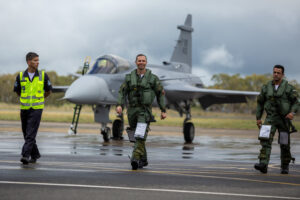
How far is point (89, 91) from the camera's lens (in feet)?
64.0

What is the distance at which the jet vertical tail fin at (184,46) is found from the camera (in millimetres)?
29859

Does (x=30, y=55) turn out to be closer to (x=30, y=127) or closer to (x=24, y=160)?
(x=30, y=127)

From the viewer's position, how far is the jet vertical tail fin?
98.0 ft

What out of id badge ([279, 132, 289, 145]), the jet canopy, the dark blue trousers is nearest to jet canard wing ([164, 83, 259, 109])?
the jet canopy

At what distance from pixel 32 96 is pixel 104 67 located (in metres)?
10.6

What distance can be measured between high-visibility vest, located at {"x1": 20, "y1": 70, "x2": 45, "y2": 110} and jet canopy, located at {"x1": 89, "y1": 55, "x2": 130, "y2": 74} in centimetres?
1027

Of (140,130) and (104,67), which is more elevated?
(104,67)

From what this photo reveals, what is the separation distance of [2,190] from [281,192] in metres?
3.52

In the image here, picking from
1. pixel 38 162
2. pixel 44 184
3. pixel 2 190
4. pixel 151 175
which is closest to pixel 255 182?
pixel 151 175

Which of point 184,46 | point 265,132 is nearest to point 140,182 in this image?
point 265,132

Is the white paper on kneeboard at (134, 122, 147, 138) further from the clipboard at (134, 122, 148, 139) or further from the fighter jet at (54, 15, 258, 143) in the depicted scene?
the fighter jet at (54, 15, 258, 143)

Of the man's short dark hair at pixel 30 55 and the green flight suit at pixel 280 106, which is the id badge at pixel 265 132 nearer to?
the green flight suit at pixel 280 106

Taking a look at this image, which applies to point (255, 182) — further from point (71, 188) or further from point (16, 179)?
point (16, 179)

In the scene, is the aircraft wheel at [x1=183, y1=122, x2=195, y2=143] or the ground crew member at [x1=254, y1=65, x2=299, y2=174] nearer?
the ground crew member at [x1=254, y1=65, x2=299, y2=174]
